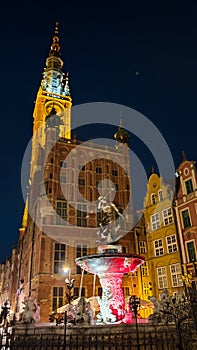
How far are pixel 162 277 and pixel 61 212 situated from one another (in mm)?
10465

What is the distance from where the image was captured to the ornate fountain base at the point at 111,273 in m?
12.5

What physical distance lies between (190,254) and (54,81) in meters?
40.4

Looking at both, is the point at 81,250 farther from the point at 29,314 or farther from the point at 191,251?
the point at 29,314

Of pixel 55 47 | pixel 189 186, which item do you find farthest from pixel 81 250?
pixel 55 47

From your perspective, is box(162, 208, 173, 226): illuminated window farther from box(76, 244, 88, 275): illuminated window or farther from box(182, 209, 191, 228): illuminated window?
box(76, 244, 88, 275): illuminated window

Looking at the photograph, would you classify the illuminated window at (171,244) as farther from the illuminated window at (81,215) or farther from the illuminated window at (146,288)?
the illuminated window at (81,215)

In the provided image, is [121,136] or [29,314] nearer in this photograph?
[29,314]

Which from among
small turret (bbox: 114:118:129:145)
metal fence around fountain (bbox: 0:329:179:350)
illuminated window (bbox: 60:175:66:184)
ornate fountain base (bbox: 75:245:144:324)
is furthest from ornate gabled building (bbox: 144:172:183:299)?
metal fence around fountain (bbox: 0:329:179:350)

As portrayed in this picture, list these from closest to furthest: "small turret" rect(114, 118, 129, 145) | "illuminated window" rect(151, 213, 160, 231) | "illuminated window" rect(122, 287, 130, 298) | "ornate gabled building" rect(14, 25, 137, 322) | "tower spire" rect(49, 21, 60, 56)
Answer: "ornate gabled building" rect(14, 25, 137, 322)
"illuminated window" rect(122, 287, 130, 298)
"illuminated window" rect(151, 213, 160, 231)
"small turret" rect(114, 118, 129, 145)
"tower spire" rect(49, 21, 60, 56)

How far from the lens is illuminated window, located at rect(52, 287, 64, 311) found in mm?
22469

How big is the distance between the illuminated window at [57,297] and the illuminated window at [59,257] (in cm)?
139

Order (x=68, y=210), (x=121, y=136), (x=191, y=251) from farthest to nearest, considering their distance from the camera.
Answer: (x=121, y=136)
(x=68, y=210)
(x=191, y=251)

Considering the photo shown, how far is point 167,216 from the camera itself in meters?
25.2

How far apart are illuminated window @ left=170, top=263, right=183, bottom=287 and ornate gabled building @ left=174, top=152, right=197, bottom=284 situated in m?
1.19
